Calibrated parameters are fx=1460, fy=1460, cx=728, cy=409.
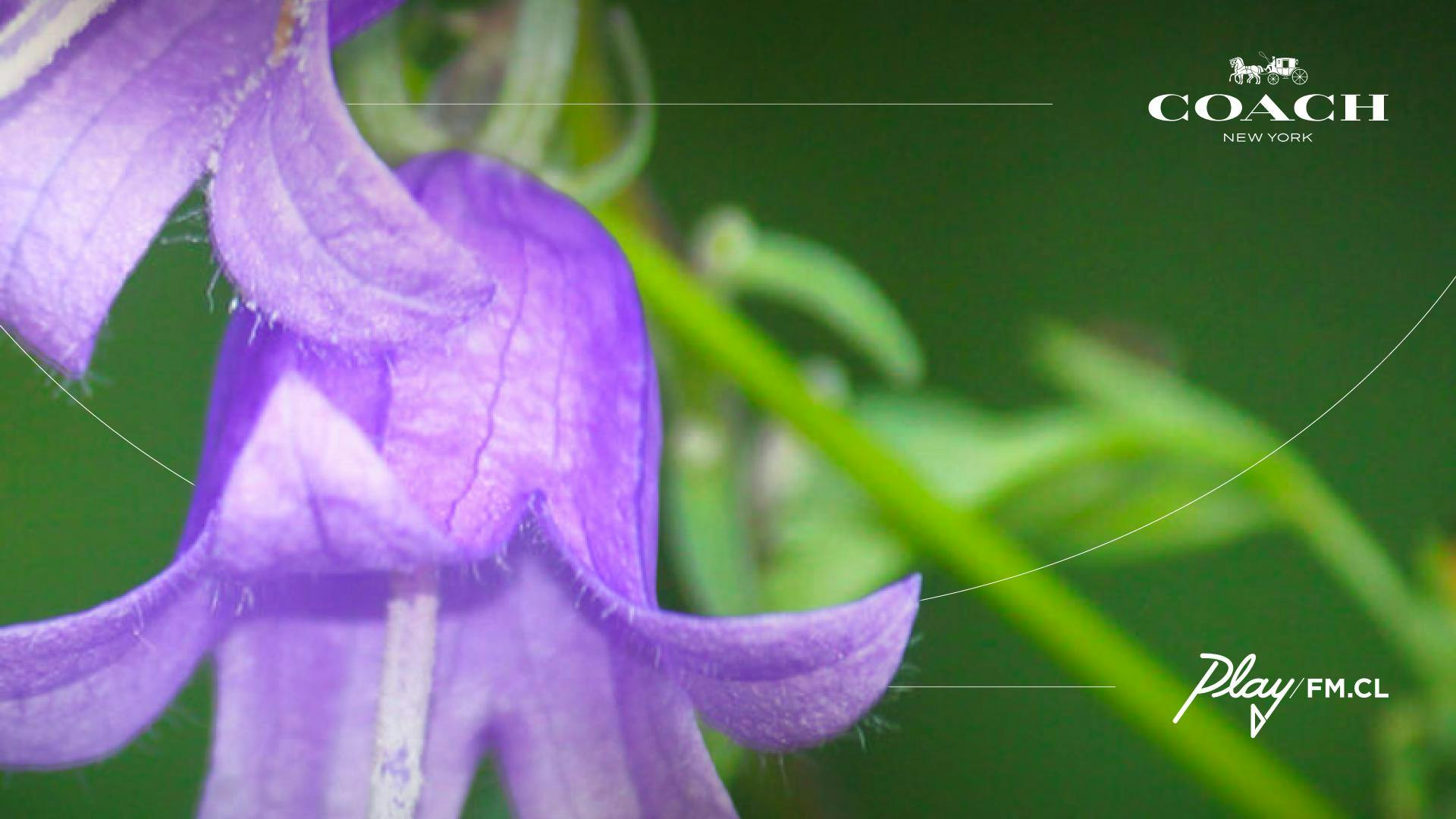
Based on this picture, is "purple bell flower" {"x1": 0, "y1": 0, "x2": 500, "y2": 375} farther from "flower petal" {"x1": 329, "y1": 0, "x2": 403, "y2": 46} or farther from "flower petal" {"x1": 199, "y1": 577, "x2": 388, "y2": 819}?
"flower petal" {"x1": 199, "y1": 577, "x2": 388, "y2": 819}

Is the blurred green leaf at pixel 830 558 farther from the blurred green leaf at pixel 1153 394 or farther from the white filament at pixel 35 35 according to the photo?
the white filament at pixel 35 35

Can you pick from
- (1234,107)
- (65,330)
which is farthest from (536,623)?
(1234,107)

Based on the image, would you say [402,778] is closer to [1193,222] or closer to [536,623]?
[536,623]

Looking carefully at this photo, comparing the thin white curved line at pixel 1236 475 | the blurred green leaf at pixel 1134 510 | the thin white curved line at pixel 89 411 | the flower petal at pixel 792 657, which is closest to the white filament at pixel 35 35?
the thin white curved line at pixel 89 411

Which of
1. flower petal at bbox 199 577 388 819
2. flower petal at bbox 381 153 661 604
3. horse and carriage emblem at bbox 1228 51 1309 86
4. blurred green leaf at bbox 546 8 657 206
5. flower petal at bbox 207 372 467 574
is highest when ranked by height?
horse and carriage emblem at bbox 1228 51 1309 86

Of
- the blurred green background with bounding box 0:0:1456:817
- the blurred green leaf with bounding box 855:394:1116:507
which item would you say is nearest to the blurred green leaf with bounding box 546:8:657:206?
the blurred green background with bounding box 0:0:1456:817
